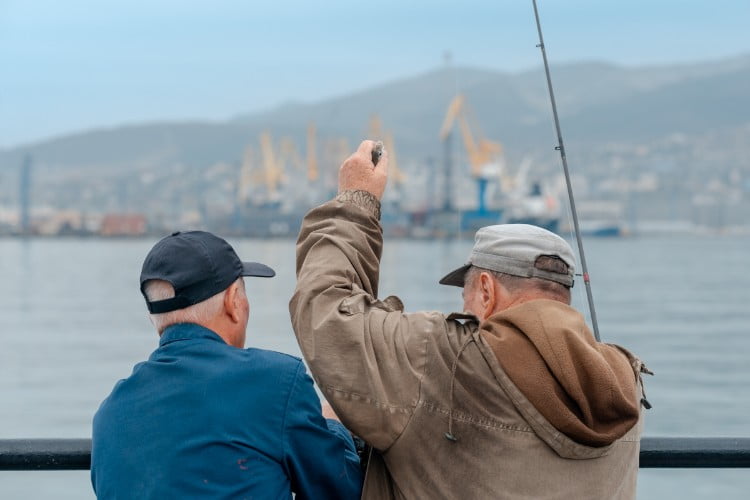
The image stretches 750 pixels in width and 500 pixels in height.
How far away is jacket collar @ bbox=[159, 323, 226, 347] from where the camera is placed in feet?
4.71

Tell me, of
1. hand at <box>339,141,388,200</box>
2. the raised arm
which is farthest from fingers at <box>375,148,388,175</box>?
the raised arm

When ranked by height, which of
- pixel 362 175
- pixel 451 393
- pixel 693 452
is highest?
pixel 362 175

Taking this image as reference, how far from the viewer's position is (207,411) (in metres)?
1.38

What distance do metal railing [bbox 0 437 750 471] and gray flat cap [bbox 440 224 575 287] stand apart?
1.18ft

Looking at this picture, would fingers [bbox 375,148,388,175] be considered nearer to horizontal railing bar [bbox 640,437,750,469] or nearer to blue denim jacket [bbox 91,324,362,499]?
blue denim jacket [bbox 91,324,362,499]

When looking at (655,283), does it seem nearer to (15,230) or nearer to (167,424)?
(167,424)

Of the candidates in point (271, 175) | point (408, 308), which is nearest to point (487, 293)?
point (408, 308)

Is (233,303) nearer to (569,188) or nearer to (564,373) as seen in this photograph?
(564,373)

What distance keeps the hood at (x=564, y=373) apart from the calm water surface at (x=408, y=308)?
40 centimetres

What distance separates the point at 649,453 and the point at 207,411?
69 centimetres

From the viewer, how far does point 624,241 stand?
100750mm

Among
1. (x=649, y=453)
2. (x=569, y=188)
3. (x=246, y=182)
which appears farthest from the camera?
(x=246, y=182)

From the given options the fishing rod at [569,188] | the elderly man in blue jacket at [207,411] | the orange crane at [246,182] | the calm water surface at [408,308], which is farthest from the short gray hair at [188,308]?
the orange crane at [246,182]

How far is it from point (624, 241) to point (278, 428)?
102 metres
